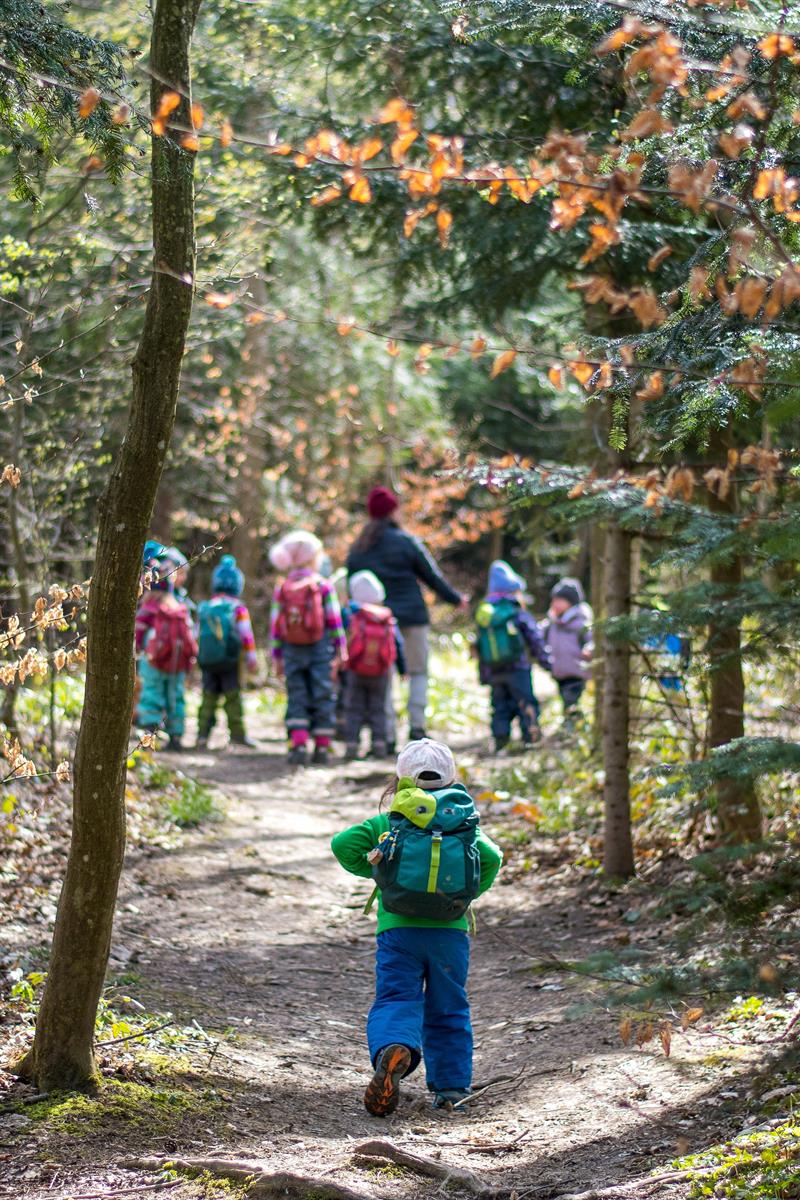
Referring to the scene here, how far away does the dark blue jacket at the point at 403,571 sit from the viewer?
12781 millimetres

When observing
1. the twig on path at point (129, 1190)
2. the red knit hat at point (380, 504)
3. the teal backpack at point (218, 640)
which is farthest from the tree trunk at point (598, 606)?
the twig on path at point (129, 1190)

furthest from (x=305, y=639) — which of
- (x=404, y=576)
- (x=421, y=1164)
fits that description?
(x=421, y=1164)

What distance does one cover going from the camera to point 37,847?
763 centimetres

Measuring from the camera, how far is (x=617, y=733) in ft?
26.4

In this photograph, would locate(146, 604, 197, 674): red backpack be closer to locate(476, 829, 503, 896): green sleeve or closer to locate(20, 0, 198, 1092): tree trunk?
locate(476, 829, 503, 896): green sleeve

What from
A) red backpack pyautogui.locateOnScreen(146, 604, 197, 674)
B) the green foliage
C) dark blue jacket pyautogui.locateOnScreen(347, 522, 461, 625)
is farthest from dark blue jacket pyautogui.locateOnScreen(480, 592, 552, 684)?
the green foliage

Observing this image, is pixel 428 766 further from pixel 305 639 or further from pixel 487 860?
pixel 305 639

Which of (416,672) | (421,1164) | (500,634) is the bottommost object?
(421,1164)

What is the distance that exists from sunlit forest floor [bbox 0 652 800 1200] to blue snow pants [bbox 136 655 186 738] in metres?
2.72

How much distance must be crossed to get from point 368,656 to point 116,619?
27.6ft

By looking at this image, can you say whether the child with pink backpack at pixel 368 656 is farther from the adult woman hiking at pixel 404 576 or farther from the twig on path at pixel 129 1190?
the twig on path at pixel 129 1190

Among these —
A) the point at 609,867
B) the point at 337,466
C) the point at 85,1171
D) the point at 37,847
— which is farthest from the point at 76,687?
the point at 337,466

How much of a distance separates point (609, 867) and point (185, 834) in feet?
10.4

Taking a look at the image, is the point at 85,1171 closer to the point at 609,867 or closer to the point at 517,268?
the point at 609,867
